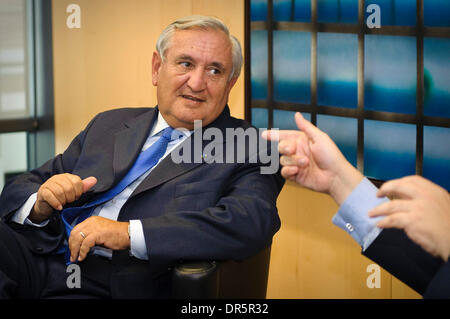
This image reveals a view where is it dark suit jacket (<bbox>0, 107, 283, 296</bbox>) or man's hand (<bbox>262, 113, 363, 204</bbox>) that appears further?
dark suit jacket (<bbox>0, 107, 283, 296</bbox>)

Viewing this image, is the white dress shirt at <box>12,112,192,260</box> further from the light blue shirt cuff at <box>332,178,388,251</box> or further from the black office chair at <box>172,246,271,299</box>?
the light blue shirt cuff at <box>332,178,388,251</box>

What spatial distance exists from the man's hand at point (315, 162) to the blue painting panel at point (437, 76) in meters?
0.85

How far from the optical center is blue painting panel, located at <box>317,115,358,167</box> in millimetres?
2697

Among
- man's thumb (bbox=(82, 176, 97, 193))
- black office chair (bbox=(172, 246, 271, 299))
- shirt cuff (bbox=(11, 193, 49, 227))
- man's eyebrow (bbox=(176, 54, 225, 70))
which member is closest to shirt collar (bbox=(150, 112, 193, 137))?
man's eyebrow (bbox=(176, 54, 225, 70))

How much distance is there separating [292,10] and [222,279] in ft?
4.90

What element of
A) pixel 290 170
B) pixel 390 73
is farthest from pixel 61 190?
pixel 390 73

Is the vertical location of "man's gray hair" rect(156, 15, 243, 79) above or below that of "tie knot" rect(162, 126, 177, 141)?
above

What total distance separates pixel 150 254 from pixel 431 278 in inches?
33.8

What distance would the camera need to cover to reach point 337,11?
2.67 meters

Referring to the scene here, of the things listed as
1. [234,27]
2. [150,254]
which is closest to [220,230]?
[150,254]

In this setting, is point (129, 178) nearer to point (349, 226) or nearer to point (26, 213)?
point (26, 213)

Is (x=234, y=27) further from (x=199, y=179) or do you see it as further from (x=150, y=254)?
(x=150, y=254)

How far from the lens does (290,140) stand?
171 cm

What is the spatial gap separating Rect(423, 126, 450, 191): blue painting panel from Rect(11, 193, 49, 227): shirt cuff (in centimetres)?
152
